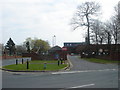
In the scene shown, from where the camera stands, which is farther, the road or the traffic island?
the traffic island

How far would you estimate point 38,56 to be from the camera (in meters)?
41.6

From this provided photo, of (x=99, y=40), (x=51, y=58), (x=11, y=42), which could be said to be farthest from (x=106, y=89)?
(x=11, y=42)

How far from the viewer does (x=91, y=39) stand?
5909 centimetres

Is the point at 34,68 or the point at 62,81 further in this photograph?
the point at 34,68

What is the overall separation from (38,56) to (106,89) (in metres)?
33.3

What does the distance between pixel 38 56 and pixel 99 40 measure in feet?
80.0

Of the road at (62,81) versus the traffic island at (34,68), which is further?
the traffic island at (34,68)

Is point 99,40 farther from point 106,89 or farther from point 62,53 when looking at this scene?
point 106,89

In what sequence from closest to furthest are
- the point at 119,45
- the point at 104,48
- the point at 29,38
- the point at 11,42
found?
1. the point at 119,45
2. the point at 104,48
3. the point at 11,42
4. the point at 29,38

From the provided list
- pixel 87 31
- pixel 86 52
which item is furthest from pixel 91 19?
pixel 86 52

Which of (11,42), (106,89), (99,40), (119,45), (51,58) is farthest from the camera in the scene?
(11,42)

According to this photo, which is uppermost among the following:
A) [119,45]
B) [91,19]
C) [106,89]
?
[91,19]

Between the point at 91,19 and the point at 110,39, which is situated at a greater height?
the point at 91,19

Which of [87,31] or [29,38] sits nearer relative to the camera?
[87,31]
